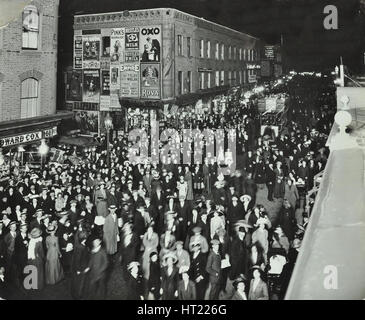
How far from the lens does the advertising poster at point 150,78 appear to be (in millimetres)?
5957

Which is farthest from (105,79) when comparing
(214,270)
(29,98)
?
(214,270)

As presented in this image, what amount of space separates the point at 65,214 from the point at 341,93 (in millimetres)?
4169

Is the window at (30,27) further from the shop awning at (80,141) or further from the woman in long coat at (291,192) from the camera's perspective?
the woman in long coat at (291,192)

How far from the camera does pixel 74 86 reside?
6.25m

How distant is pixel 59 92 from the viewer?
6.44 meters

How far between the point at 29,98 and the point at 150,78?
6.68ft

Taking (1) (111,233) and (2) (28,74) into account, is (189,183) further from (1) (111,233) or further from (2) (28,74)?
(2) (28,74)

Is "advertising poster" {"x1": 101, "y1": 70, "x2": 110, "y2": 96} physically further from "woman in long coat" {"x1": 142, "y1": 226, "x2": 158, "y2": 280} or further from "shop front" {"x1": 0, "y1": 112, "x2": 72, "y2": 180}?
"woman in long coat" {"x1": 142, "y1": 226, "x2": 158, "y2": 280}

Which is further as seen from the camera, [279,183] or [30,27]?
[30,27]

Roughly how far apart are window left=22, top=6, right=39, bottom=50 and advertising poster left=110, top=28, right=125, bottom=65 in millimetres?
1292

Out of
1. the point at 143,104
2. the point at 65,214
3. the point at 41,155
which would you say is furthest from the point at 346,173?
the point at 41,155

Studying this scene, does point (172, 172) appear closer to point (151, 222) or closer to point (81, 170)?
point (151, 222)

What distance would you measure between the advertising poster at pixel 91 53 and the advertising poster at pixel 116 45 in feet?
0.71

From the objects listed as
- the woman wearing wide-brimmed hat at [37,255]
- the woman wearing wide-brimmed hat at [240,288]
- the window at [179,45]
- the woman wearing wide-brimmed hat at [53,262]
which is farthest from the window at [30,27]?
the woman wearing wide-brimmed hat at [240,288]
